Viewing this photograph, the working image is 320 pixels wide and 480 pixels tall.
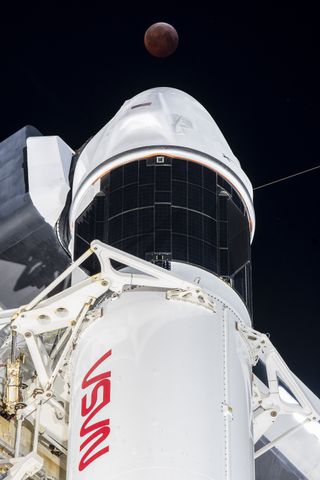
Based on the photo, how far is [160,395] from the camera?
12.7 metres

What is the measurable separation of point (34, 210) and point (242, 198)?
4.32m

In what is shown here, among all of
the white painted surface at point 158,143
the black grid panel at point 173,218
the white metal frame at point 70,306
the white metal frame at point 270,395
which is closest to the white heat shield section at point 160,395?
the white metal frame at point 70,306

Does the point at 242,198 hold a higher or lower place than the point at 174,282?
higher

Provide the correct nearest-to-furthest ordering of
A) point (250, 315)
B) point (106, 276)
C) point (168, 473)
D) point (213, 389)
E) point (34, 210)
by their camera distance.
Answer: point (168, 473)
point (213, 389)
point (106, 276)
point (250, 315)
point (34, 210)

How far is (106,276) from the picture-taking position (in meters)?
13.7

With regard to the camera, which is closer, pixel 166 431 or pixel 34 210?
pixel 166 431

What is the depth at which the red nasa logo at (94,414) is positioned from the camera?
12523 mm

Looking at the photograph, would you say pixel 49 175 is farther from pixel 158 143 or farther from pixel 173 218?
pixel 173 218

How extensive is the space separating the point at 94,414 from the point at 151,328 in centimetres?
127

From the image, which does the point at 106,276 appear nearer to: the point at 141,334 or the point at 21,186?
the point at 141,334

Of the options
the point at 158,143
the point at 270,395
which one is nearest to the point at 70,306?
the point at 158,143

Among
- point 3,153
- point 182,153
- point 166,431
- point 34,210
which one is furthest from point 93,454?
point 3,153

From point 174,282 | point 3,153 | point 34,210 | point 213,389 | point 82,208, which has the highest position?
point 3,153

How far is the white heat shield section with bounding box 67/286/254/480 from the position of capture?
1225cm
